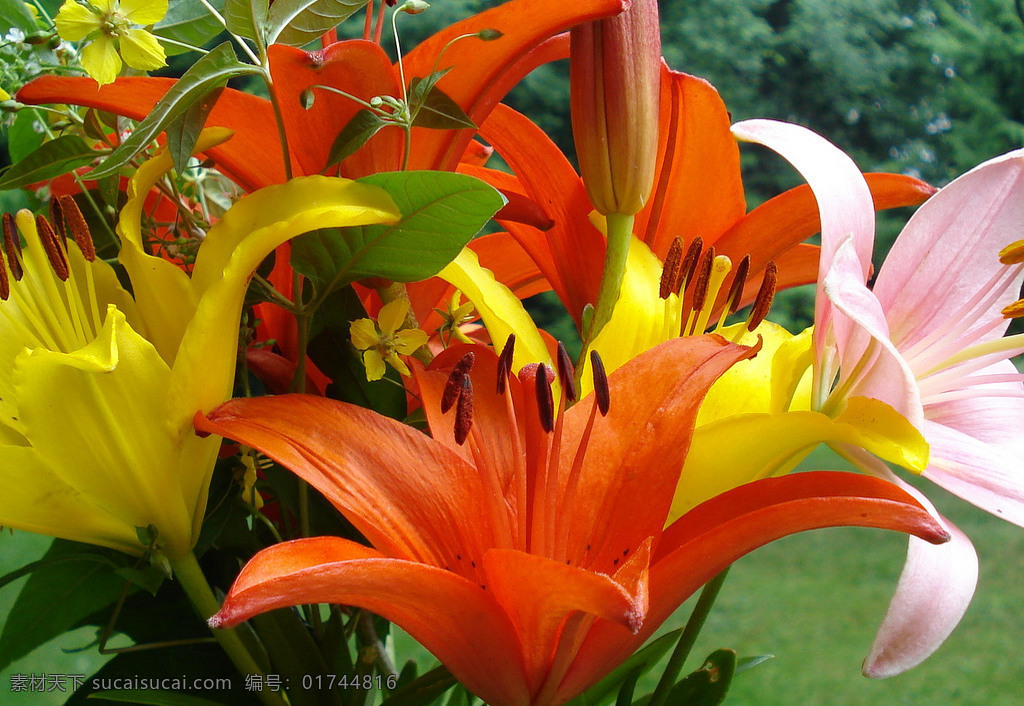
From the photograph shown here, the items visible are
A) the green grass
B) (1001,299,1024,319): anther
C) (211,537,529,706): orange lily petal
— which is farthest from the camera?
the green grass

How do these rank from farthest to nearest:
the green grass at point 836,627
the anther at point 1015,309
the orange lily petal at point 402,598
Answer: the green grass at point 836,627 → the anther at point 1015,309 → the orange lily petal at point 402,598

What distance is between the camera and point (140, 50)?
275 mm

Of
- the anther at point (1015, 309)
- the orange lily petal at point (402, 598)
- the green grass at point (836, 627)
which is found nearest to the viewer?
the orange lily petal at point (402, 598)

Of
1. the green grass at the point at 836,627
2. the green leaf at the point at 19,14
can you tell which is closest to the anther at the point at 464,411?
the green leaf at the point at 19,14

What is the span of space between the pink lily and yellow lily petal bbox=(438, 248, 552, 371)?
0.29ft

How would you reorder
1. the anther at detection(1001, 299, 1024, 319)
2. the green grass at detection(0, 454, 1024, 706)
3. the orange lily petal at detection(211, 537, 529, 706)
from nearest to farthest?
the orange lily petal at detection(211, 537, 529, 706) < the anther at detection(1001, 299, 1024, 319) < the green grass at detection(0, 454, 1024, 706)

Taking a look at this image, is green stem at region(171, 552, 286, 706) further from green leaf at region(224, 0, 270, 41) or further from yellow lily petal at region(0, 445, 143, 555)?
green leaf at region(224, 0, 270, 41)

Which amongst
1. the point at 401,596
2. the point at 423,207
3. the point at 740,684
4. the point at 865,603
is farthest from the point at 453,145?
the point at 865,603

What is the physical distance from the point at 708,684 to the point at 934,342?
0.45ft

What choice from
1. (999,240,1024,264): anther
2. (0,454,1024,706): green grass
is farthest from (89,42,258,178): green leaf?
(0,454,1024,706): green grass

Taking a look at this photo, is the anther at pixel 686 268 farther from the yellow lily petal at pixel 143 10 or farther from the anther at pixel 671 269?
the yellow lily petal at pixel 143 10

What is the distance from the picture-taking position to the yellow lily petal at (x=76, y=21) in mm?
269

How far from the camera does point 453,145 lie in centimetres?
32

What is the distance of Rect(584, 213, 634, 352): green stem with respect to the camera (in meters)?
0.30
